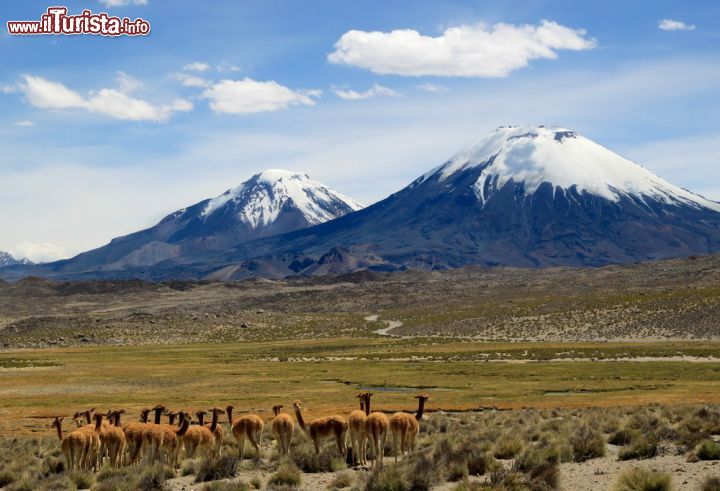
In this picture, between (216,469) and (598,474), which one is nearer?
(598,474)

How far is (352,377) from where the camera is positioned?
196ft

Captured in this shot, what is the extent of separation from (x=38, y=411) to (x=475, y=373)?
103 ft

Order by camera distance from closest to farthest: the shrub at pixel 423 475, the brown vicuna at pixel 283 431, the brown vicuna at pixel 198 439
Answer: the shrub at pixel 423 475 < the brown vicuna at pixel 198 439 < the brown vicuna at pixel 283 431

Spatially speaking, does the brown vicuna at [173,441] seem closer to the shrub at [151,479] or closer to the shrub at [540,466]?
the shrub at [151,479]

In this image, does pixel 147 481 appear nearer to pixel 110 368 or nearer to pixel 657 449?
pixel 657 449

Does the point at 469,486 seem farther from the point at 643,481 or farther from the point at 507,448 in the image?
the point at 507,448

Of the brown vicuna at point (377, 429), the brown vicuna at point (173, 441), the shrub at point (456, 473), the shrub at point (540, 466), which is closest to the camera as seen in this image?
the shrub at point (540, 466)

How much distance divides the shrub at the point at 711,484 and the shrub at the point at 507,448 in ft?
21.3

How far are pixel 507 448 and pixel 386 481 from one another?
18.8 feet

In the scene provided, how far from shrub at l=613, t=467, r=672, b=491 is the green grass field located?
868 inches

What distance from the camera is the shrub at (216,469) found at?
2008cm

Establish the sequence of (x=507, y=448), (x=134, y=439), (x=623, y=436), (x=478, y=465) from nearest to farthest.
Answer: (x=478, y=465)
(x=134, y=439)
(x=507, y=448)
(x=623, y=436)

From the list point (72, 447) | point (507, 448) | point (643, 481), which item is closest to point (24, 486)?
point (72, 447)

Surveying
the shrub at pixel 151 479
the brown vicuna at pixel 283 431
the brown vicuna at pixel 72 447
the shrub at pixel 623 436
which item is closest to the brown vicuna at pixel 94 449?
the brown vicuna at pixel 72 447
